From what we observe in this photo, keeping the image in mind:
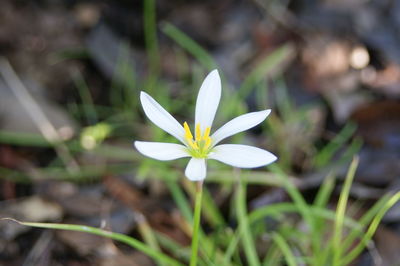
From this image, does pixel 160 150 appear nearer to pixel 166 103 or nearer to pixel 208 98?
pixel 208 98

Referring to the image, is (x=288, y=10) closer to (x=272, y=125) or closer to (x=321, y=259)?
(x=272, y=125)

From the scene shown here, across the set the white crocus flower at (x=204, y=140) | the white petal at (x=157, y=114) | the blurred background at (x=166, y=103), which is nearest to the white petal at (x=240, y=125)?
the white crocus flower at (x=204, y=140)

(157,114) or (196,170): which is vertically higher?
(157,114)

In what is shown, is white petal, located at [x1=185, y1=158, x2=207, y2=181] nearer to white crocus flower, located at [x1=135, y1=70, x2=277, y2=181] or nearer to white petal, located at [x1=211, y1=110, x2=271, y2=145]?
white crocus flower, located at [x1=135, y1=70, x2=277, y2=181]

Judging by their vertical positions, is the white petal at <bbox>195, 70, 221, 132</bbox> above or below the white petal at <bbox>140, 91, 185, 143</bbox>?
above

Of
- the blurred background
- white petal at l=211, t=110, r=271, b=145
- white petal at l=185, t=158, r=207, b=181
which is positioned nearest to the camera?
white petal at l=185, t=158, r=207, b=181

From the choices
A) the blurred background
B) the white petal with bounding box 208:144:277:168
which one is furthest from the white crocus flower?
the blurred background

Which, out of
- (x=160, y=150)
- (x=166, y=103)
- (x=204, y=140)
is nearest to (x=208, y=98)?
(x=204, y=140)
